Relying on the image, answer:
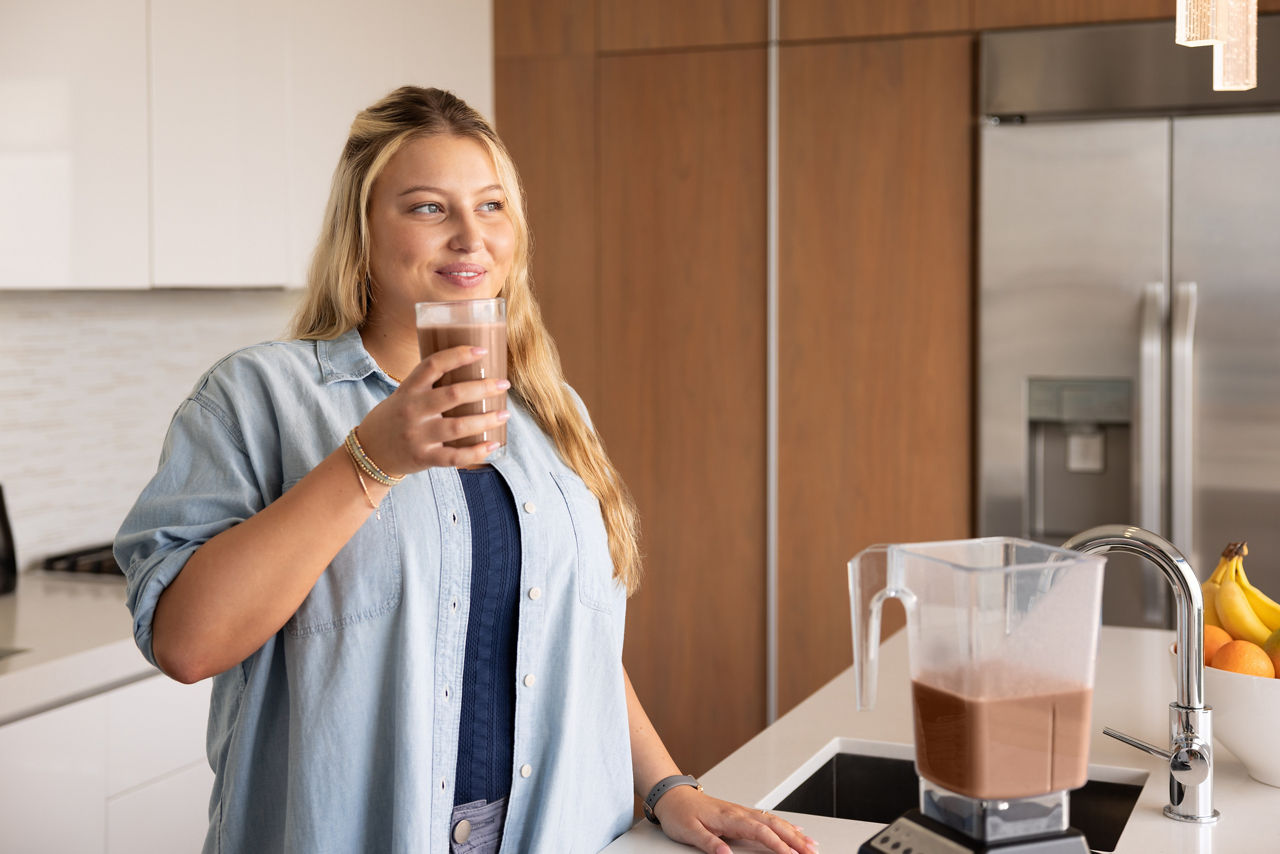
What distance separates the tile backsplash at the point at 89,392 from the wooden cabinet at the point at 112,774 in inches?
25.4

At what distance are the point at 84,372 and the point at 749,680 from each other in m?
1.79

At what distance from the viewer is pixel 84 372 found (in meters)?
2.72

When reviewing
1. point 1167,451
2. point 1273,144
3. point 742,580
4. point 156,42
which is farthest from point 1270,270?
point 156,42

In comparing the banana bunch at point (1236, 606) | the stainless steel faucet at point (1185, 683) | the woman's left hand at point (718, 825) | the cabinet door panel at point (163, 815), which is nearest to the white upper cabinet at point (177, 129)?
the cabinet door panel at point (163, 815)

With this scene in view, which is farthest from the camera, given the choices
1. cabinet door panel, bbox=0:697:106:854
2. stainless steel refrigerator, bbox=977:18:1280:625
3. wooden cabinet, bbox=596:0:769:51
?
wooden cabinet, bbox=596:0:769:51

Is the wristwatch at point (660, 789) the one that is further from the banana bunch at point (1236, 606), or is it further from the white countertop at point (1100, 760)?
the banana bunch at point (1236, 606)

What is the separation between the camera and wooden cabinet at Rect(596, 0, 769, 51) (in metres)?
3.34

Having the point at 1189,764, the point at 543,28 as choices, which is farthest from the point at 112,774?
the point at 543,28

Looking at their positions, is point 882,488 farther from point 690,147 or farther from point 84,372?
point 84,372

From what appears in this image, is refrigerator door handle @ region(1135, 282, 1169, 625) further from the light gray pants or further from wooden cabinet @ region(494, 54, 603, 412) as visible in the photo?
the light gray pants

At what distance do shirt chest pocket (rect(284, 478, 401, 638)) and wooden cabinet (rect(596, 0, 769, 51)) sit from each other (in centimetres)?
243

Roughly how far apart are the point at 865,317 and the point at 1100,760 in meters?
1.87

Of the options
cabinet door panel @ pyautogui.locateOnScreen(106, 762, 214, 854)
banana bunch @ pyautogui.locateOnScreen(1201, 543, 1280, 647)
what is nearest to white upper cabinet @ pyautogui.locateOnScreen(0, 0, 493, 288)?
cabinet door panel @ pyautogui.locateOnScreen(106, 762, 214, 854)

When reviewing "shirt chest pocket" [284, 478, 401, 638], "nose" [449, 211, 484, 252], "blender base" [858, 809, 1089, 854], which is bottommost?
"blender base" [858, 809, 1089, 854]
